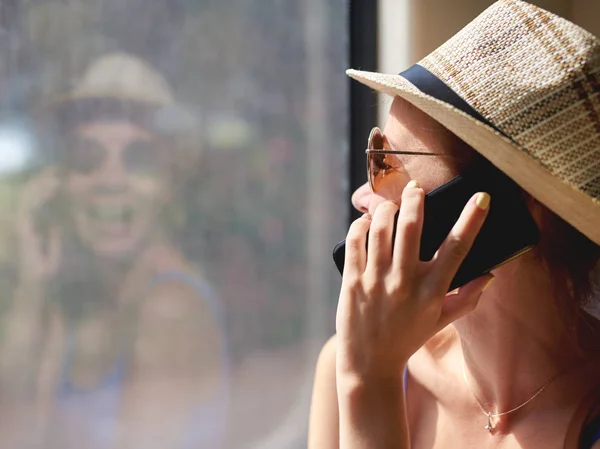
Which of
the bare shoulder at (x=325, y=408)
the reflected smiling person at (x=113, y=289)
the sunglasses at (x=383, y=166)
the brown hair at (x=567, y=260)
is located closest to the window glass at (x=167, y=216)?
the reflected smiling person at (x=113, y=289)

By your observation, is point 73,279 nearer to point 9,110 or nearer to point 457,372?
point 9,110

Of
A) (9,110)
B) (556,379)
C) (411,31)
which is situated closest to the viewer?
(556,379)

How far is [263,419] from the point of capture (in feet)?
4.83

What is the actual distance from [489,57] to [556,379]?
50 cm

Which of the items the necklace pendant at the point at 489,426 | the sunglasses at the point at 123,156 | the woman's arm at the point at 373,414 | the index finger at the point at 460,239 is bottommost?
the necklace pendant at the point at 489,426

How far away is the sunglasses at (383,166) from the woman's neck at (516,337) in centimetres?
20

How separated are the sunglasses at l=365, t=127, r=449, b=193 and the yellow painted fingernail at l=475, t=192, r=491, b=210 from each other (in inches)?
4.5

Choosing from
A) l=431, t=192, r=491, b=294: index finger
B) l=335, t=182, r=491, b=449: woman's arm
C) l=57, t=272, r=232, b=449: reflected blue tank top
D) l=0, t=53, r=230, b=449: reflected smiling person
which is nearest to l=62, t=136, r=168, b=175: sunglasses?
l=0, t=53, r=230, b=449: reflected smiling person

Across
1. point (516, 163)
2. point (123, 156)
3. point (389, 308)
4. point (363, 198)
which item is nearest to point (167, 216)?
point (123, 156)

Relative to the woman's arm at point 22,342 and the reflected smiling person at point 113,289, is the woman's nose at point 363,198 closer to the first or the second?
the reflected smiling person at point 113,289

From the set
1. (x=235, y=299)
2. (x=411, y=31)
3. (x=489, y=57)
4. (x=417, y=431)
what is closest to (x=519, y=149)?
(x=489, y=57)

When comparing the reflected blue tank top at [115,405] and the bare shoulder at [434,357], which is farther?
the reflected blue tank top at [115,405]

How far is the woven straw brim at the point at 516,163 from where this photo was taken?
2.43ft

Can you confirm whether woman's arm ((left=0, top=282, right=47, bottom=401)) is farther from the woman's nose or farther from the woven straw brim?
the woven straw brim
